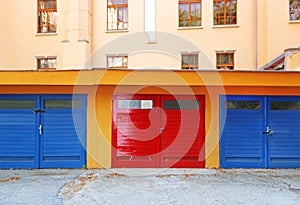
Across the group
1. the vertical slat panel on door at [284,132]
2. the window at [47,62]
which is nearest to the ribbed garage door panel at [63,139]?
the vertical slat panel on door at [284,132]

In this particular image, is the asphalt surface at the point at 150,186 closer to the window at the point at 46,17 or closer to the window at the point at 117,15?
the window at the point at 117,15

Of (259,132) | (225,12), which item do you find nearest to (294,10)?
(225,12)

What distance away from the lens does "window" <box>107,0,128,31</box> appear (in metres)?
14.6

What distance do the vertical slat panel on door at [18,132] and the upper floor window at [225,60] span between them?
9688mm

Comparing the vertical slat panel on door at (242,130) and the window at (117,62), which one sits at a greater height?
the window at (117,62)

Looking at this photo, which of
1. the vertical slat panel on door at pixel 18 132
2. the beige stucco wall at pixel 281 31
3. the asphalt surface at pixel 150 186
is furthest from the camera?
the beige stucco wall at pixel 281 31

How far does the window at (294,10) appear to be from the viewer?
13.2 meters

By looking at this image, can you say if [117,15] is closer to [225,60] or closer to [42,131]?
[225,60]

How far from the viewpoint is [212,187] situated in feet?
20.1

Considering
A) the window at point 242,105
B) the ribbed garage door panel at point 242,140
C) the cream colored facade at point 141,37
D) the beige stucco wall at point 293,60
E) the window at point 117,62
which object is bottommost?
the ribbed garage door panel at point 242,140

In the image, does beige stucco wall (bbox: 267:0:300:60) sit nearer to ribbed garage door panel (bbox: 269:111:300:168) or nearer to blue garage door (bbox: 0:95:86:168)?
ribbed garage door panel (bbox: 269:111:300:168)

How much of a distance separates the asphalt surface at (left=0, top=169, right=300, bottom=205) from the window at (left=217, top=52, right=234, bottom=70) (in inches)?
289

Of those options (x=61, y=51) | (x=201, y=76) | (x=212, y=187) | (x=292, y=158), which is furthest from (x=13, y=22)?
(x=292, y=158)

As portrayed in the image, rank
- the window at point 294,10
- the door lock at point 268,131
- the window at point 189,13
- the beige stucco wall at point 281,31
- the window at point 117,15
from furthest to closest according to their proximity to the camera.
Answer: the window at point 117,15, the window at point 189,13, the window at point 294,10, the beige stucco wall at point 281,31, the door lock at point 268,131
